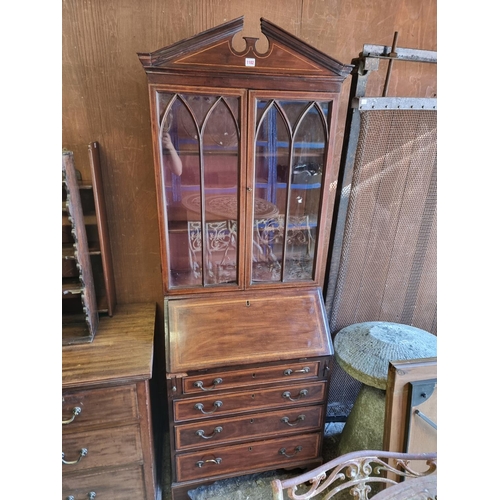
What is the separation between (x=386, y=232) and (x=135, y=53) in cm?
139

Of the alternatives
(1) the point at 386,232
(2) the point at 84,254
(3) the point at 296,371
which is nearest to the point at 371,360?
(3) the point at 296,371

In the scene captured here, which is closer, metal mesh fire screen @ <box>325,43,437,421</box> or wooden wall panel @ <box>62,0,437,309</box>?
wooden wall panel @ <box>62,0,437,309</box>

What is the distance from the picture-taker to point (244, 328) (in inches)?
55.8

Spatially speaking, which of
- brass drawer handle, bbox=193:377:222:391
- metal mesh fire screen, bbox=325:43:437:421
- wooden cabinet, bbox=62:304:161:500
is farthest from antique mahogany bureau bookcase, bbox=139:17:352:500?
metal mesh fire screen, bbox=325:43:437:421

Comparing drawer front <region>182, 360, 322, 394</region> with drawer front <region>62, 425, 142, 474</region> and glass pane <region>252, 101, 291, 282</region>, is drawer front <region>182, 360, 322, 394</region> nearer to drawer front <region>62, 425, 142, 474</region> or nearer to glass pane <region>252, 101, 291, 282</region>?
drawer front <region>62, 425, 142, 474</region>

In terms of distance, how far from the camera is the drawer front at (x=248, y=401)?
4.53 ft

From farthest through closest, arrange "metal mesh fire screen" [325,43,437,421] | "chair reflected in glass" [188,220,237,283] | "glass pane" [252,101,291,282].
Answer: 1. "metal mesh fire screen" [325,43,437,421]
2. "chair reflected in glass" [188,220,237,283]
3. "glass pane" [252,101,291,282]

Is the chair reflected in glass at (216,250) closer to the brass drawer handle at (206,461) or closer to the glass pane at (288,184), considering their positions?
the glass pane at (288,184)

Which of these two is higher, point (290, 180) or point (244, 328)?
point (290, 180)

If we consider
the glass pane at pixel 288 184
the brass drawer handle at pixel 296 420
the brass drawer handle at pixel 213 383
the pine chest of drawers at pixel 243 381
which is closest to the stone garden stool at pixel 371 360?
the pine chest of drawers at pixel 243 381

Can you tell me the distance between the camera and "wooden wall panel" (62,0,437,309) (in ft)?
4.37

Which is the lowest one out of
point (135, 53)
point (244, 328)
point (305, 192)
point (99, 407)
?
point (99, 407)

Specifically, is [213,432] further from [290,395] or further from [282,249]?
[282,249]
